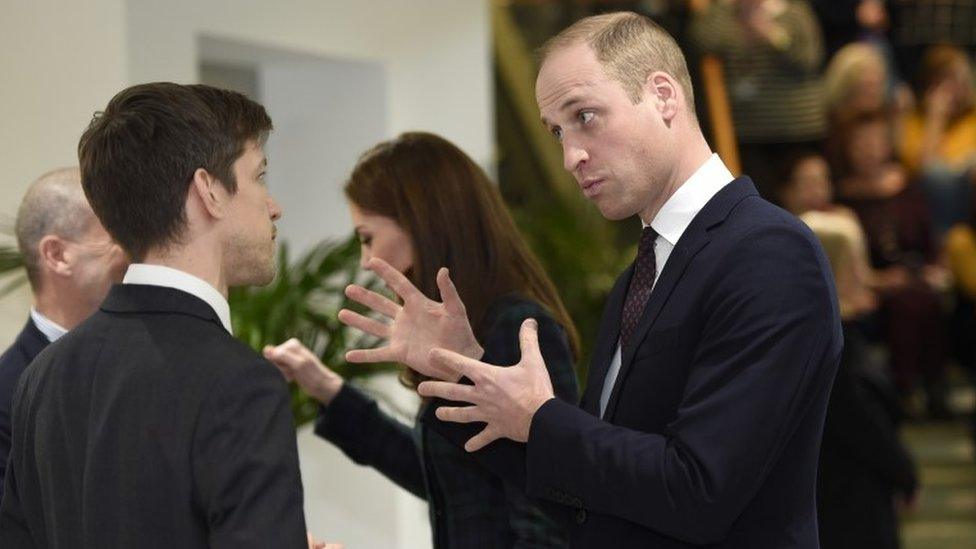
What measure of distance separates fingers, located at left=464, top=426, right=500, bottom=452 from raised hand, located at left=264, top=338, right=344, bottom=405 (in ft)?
3.11

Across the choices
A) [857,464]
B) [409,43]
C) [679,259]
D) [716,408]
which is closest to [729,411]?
[716,408]

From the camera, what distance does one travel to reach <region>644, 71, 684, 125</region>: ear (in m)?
2.16

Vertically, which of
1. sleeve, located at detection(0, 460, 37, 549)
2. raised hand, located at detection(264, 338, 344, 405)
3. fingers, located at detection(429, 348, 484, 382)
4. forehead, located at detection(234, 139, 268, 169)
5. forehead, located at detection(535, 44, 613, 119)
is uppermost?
forehead, located at detection(535, 44, 613, 119)

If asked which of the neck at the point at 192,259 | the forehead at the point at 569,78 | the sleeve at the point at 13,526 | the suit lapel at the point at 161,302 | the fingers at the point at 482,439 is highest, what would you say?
the forehead at the point at 569,78

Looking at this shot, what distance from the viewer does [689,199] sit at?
216 centimetres

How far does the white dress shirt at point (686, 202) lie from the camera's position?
2160 millimetres

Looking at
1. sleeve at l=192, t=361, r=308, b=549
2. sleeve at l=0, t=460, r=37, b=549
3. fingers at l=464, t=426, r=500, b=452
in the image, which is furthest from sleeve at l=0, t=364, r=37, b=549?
fingers at l=464, t=426, r=500, b=452

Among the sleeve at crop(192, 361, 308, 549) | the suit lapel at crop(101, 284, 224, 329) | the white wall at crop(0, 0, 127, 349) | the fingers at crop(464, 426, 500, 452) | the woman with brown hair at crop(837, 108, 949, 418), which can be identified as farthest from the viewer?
the woman with brown hair at crop(837, 108, 949, 418)

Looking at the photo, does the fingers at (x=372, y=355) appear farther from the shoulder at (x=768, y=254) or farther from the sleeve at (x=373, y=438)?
the sleeve at (x=373, y=438)

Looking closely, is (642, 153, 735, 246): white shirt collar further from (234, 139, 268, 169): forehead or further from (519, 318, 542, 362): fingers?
(234, 139, 268, 169): forehead

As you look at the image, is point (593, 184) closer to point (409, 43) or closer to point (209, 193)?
point (209, 193)

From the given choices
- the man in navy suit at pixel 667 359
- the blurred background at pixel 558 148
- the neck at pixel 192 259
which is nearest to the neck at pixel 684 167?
the man in navy suit at pixel 667 359

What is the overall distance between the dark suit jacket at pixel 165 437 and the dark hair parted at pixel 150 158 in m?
0.09

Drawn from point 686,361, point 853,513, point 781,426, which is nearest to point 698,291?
point 686,361
